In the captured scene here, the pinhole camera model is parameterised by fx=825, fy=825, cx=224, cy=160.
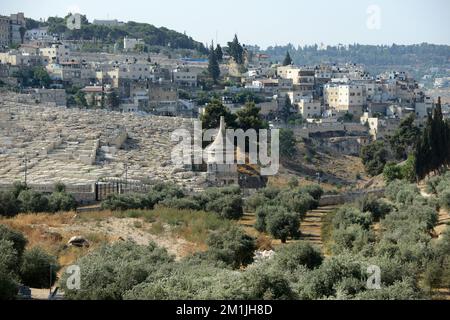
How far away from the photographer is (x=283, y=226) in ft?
78.3

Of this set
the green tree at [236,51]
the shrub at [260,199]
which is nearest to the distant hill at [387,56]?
the green tree at [236,51]

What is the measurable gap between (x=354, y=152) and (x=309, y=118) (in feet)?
26.9

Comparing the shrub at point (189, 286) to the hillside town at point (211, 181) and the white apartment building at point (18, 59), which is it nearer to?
the hillside town at point (211, 181)

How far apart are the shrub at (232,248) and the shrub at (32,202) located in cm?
787

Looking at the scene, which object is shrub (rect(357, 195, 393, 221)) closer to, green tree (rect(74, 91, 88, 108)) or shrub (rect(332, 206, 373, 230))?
shrub (rect(332, 206, 373, 230))

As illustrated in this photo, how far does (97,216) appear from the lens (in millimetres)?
25203

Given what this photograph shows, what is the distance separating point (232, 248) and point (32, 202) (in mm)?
9579

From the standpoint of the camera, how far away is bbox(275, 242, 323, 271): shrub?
16.1 m

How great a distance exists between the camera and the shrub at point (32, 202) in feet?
85.2

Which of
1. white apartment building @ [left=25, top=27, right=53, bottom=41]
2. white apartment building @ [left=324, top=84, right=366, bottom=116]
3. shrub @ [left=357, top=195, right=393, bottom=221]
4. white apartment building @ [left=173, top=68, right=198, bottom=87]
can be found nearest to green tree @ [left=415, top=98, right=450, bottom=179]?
shrub @ [left=357, top=195, right=393, bottom=221]

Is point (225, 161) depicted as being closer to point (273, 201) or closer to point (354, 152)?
point (273, 201)

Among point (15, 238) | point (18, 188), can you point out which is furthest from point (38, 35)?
point (15, 238)

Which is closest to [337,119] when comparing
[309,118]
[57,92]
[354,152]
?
[309,118]

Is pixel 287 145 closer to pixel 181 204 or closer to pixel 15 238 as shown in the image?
pixel 181 204
